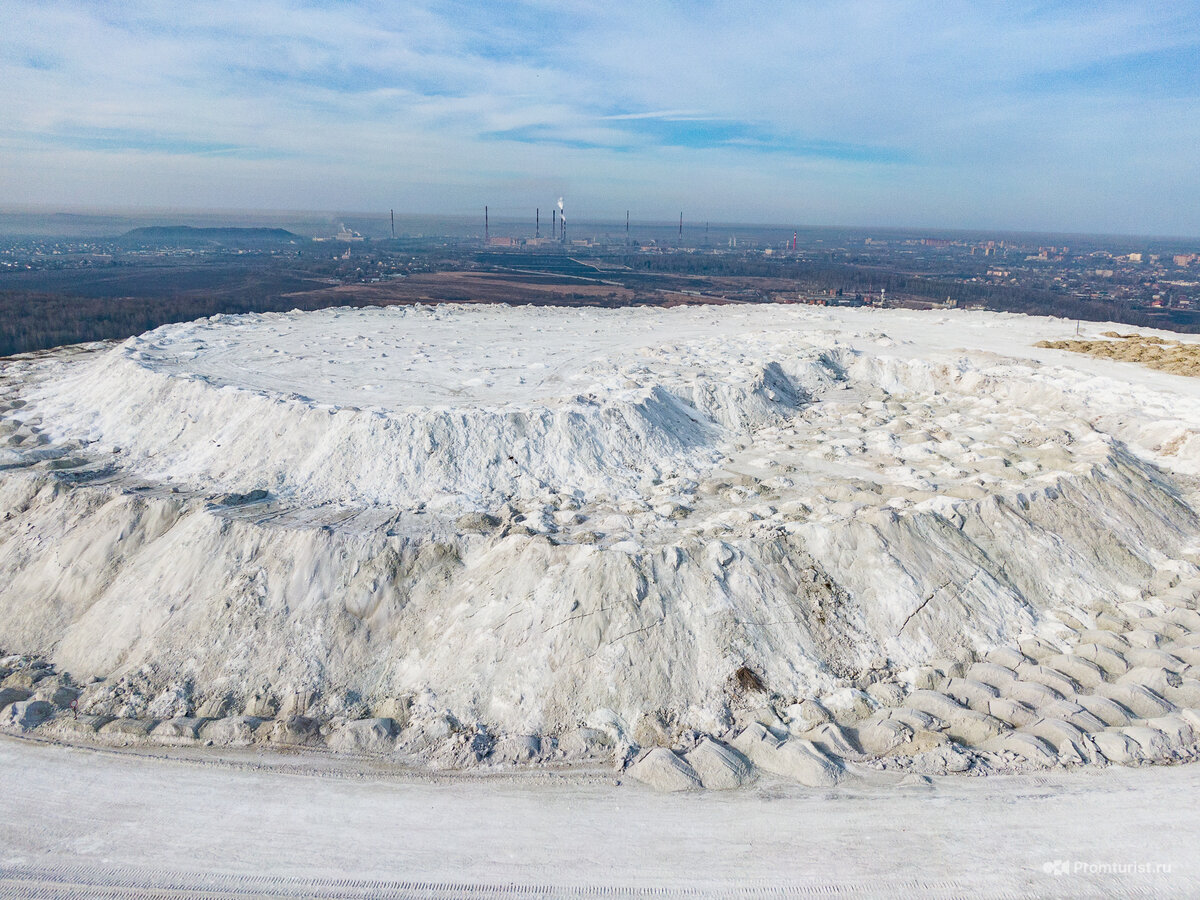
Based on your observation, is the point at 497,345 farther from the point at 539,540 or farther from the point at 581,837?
the point at 581,837

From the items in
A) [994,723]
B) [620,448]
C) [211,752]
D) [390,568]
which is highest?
[620,448]

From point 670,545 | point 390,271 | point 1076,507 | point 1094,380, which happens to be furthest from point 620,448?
point 390,271

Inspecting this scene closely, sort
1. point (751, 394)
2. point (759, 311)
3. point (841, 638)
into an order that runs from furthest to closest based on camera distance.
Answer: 1. point (759, 311)
2. point (751, 394)
3. point (841, 638)

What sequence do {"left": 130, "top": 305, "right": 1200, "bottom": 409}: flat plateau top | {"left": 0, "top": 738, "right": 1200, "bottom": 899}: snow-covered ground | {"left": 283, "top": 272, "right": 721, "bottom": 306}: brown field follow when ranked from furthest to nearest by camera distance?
1. {"left": 283, "top": 272, "right": 721, "bottom": 306}: brown field
2. {"left": 130, "top": 305, "right": 1200, "bottom": 409}: flat plateau top
3. {"left": 0, "top": 738, "right": 1200, "bottom": 899}: snow-covered ground

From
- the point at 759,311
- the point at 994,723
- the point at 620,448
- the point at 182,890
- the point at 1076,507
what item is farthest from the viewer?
the point at 759,311

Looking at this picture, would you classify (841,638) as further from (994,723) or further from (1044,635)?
(1044,635)

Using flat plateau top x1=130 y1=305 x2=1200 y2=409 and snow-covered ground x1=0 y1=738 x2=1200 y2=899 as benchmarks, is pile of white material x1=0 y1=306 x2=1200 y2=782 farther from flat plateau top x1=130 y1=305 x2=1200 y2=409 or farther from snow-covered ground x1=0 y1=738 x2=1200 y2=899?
snow-covered ground x1=0 y1=738 x2=1200 y2=899

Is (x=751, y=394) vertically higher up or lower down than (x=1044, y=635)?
higher up

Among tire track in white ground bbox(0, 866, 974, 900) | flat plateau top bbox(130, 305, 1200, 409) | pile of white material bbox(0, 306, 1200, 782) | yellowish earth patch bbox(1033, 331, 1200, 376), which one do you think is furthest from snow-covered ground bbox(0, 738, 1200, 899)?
yellowish earth patch bbox(1033, 331, 1200, 376)
